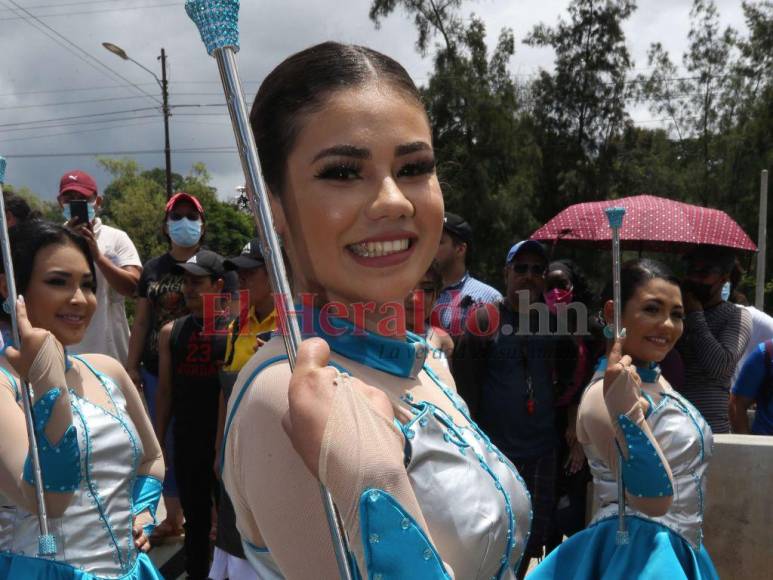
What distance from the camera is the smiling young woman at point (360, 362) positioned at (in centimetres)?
100

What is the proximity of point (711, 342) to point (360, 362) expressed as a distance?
3.27m

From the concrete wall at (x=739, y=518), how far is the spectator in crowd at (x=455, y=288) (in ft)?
4.94

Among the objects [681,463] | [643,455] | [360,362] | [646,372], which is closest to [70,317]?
[360,362]

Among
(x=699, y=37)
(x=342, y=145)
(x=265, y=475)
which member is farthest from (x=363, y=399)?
(x=699, y=37)

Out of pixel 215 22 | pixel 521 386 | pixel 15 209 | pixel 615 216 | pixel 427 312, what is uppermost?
pixel 215 22

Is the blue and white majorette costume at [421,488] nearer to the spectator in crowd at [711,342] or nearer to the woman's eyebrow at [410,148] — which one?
the woman's eyebrow at [410,148]

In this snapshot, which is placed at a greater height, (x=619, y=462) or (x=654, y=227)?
(x=654, y=227)

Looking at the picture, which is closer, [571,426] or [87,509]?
[87,509]

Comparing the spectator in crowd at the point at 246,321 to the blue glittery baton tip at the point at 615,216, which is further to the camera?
the spectator in crowd at the point at 246,321

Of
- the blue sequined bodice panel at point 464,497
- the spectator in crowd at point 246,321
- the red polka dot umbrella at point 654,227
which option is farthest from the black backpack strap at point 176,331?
the blue sequined bodice panel at point 464,497

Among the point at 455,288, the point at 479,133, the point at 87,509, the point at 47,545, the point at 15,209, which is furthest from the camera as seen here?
the point at 479,133

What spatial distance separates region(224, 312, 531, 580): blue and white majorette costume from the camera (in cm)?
96

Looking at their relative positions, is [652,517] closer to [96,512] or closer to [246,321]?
[96,512]

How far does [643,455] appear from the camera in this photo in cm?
280
